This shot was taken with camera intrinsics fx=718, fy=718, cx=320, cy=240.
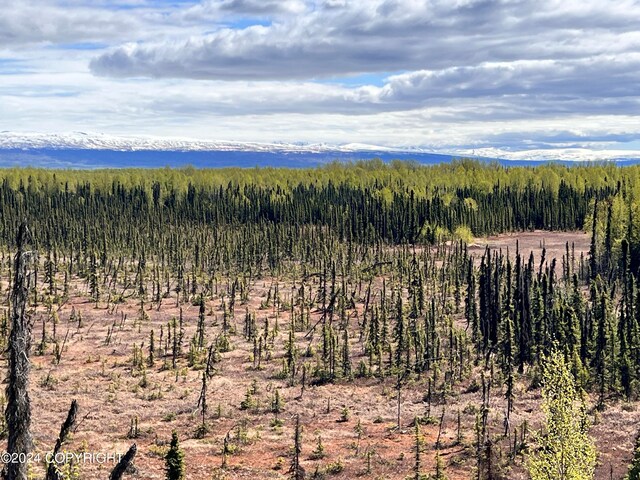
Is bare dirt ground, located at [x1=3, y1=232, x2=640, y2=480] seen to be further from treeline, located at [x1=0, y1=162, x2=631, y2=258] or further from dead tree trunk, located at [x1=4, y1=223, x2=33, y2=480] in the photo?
treeline, located at [x1=0, y1=162, x2=631, y2=258]

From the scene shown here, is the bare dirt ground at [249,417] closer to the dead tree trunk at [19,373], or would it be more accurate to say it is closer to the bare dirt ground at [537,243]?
the dead tree trunk at [19,373]

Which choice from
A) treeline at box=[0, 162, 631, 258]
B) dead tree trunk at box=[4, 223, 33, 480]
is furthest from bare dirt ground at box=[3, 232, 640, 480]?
treeline at box=[0, 162, 631, 258]

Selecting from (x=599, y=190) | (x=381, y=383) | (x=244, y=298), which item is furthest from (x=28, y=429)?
(x=599, y=190)

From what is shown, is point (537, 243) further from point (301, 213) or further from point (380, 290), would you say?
point (380, 290)

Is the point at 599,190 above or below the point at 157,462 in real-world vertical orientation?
above

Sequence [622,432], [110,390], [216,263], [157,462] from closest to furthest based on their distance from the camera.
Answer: [157,462]
[622,432]
[110,390]
[216,263]

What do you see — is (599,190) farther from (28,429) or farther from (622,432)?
(28,429)

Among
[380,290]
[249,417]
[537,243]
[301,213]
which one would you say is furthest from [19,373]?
[301,213]
